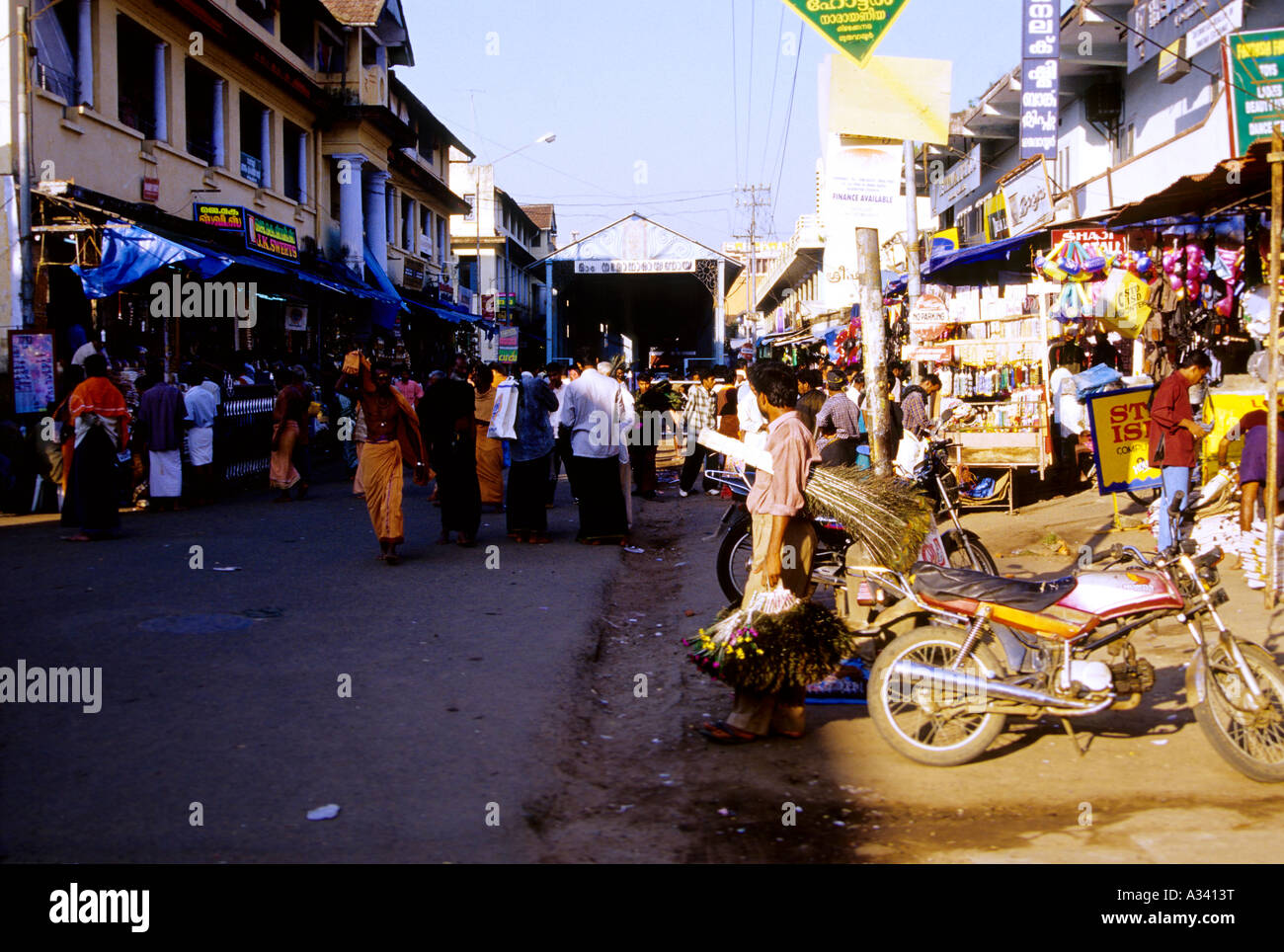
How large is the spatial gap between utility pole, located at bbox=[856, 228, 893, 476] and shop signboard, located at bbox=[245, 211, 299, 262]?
45.7 feet

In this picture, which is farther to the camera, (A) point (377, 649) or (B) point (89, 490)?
(B) point (89, 490)

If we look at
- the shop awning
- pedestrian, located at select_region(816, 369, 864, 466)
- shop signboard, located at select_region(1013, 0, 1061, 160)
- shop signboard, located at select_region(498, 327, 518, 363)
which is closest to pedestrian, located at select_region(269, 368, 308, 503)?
pedestrian, located at select_region(816, 369, 864, 466)

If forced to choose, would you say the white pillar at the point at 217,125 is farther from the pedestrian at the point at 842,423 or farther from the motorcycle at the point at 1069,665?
the motorcycle at the point at 1069,665

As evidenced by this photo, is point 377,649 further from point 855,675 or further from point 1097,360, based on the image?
point 1097,360

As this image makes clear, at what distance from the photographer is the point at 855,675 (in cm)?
636

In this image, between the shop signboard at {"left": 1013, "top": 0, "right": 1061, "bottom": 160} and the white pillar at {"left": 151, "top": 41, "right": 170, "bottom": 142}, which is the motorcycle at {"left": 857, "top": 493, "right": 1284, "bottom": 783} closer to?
the shop signboard at {"left": 1013, "top": 0, "right": 1061, "bottom": 160}

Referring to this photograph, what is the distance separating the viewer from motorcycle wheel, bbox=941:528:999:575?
7777 mm

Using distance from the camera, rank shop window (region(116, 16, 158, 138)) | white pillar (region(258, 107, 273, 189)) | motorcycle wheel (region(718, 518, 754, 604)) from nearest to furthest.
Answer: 1. motorcycle wheel (region(718, 518, 754, 604))
2. shop window (region(116, 16, 158, 138))
3. white pillar (region(258, 107, 273, 189))

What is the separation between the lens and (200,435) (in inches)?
569

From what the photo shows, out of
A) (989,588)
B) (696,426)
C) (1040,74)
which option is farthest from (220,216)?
(989,588)

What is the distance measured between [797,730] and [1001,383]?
1009 cm

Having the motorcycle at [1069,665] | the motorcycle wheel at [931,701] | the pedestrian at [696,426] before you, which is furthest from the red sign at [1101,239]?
the motorcycle wheel at [931,701]

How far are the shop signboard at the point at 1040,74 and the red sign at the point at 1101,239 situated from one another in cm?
443

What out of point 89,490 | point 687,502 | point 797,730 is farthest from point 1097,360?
point 89,490
